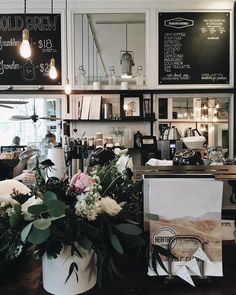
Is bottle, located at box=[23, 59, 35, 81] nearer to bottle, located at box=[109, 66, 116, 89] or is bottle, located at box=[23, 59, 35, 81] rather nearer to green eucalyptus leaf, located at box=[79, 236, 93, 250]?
bottle, located at box=[109, 66, 116, 89]

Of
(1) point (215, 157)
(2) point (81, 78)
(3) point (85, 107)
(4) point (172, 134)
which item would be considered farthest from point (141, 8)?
(1) point (215, 157)

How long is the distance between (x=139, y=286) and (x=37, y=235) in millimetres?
334

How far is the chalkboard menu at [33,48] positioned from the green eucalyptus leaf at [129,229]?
166 inches

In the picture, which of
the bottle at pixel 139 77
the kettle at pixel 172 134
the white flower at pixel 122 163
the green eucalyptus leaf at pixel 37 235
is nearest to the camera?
the green eucalyptus leaf at pixel 37 235

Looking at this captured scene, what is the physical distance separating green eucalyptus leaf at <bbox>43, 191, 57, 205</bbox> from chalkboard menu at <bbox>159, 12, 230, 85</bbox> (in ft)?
13.7

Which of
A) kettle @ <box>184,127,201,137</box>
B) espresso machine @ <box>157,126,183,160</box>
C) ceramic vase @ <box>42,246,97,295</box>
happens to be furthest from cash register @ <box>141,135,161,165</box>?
ceramic vase @ <box>42,246,97,295</box>

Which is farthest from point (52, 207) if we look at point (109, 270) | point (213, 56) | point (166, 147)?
point (213, 56)

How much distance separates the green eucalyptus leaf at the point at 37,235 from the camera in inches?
27.0

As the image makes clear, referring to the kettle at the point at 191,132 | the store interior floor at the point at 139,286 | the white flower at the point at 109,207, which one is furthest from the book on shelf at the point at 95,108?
the white flower at the point at 109,207

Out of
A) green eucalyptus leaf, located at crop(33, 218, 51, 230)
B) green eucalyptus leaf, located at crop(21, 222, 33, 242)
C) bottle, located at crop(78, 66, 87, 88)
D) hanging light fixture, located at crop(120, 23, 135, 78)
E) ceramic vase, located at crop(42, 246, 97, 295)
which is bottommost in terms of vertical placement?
ceramic vase, located at crop(42, 246, 97, 295)

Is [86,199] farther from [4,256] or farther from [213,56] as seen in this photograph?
[213,56]

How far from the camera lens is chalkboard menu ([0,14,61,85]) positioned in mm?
4672

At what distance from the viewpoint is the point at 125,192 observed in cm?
88

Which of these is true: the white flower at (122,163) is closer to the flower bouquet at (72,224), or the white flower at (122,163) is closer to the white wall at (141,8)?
the flower bouquet at (72,224)
